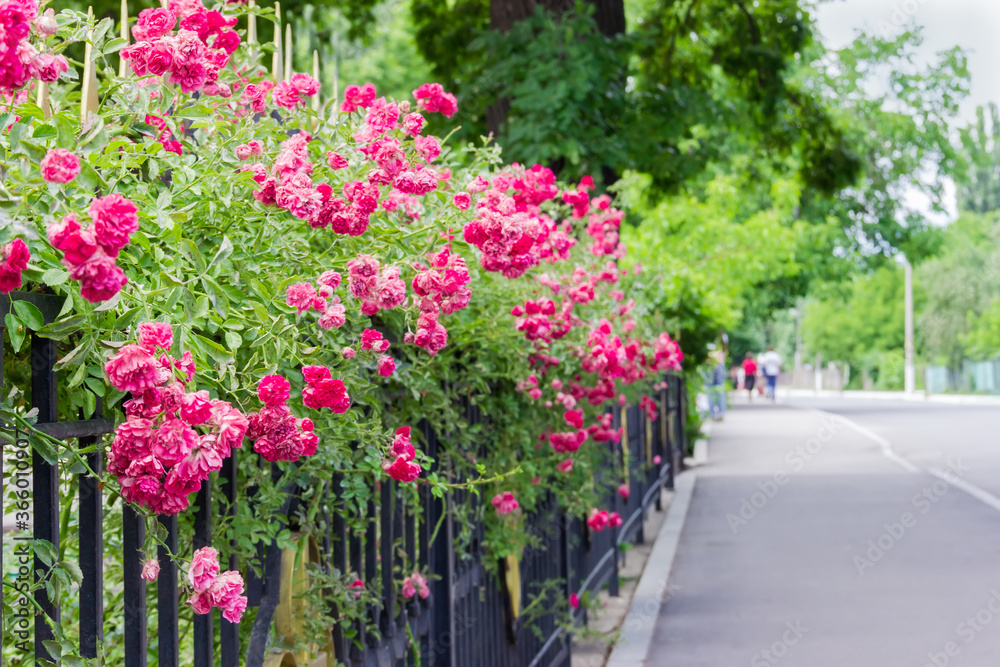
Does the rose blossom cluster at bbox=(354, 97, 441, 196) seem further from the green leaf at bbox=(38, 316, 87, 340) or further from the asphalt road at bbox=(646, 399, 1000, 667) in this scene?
the asphalt road at bbox=(646, 399, 1000, 667)

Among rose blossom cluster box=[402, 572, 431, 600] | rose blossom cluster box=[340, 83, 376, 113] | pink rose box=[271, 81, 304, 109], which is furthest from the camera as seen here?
rose blossom cluster box=[402, 572, 431, 600]

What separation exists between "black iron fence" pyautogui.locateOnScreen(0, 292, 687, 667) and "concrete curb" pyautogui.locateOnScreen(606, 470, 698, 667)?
0.48 meters

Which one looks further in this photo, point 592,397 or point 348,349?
point 592,397

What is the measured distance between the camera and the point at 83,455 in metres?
1.59

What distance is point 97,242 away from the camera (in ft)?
3.96

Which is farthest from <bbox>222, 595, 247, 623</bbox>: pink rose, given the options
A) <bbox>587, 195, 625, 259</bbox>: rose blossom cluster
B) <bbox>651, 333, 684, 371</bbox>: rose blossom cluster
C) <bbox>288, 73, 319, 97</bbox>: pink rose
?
<bbox>651, 333, 684, 371</bbox>: rose blossom cluster

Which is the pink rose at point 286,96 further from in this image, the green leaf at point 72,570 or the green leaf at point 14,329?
the green leaf at point 72,570

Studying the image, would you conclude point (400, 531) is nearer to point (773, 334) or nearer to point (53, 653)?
point (53, 653)

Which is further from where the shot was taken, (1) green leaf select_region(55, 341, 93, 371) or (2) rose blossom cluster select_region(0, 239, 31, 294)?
(1) green leaf select_region(55, 341, 93, 371)

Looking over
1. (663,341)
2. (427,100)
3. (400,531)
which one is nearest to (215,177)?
(427,100)

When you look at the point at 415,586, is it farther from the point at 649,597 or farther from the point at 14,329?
the point at 649,597

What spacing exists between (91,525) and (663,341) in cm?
446

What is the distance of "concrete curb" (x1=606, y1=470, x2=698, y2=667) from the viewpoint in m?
6.11

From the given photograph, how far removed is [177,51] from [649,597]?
21.4 feet
